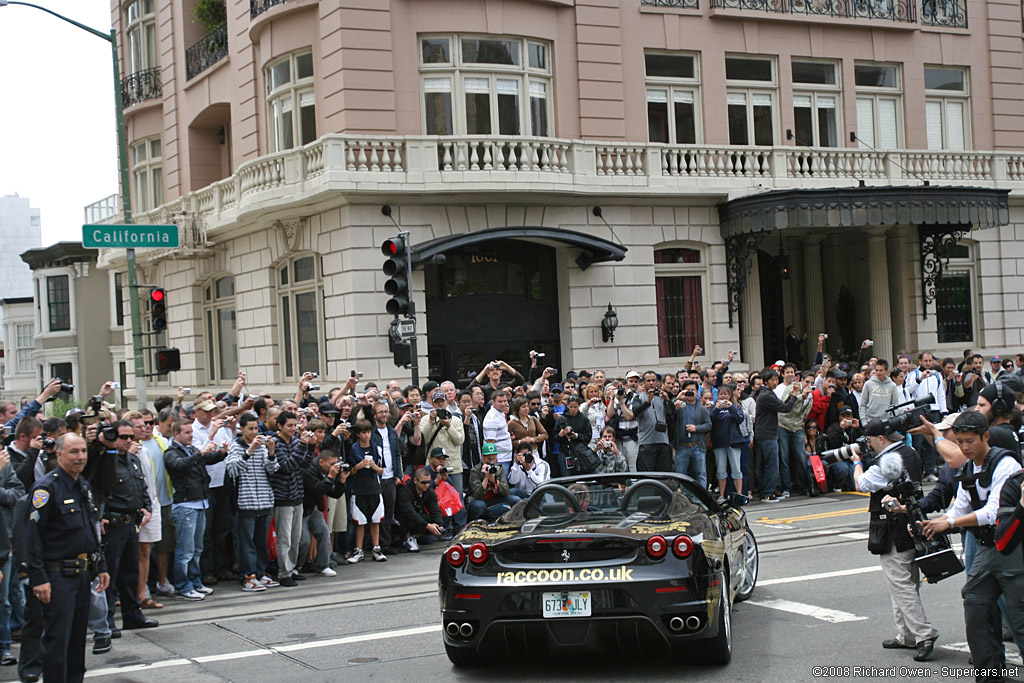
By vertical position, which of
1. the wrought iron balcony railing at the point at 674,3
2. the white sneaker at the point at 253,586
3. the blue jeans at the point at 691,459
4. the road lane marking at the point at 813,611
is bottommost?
the white sneaker at the point at 253,586

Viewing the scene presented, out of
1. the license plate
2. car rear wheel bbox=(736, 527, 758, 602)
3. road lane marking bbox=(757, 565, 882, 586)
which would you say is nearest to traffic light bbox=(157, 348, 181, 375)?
road lane marking bbox=(757, 565, 882, 586)

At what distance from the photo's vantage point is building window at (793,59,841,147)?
25453 millimetres

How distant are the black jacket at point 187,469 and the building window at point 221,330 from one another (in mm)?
15606

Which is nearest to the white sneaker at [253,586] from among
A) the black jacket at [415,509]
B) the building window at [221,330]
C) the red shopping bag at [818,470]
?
the black jacket at [415,509]

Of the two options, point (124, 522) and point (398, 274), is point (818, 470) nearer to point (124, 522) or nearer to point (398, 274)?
point (398, 274)

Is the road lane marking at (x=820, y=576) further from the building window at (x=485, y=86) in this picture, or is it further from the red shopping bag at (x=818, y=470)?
the building window at (x=485, y=86)

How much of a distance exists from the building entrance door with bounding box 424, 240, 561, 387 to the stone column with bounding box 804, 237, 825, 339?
24.7 feet

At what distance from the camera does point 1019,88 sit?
1083 inches

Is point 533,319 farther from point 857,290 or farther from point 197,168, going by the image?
point 197,168

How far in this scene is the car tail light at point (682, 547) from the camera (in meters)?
7.14

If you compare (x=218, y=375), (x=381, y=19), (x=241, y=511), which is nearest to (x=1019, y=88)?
(x=381, y=19)

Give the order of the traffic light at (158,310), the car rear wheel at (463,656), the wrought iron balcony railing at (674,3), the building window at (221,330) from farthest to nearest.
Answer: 1. the building window at (221,330)
2. the wrought iron balcony railing at (674,3)
3. the traffic light at (158,310)
4. the car rear wheel at (463,656)

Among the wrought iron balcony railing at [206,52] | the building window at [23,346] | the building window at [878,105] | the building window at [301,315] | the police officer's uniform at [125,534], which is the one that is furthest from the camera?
the building window at [23,346]

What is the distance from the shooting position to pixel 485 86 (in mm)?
22406
